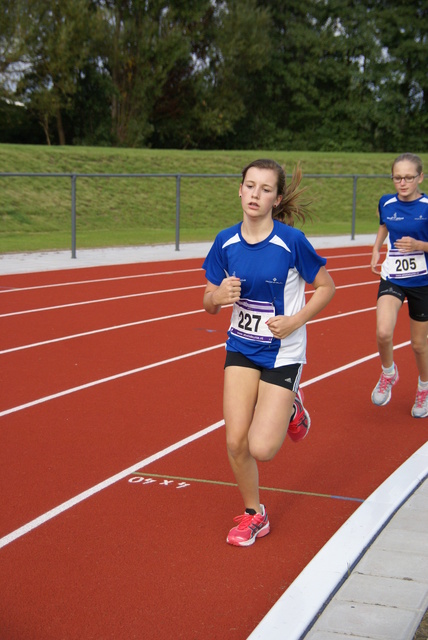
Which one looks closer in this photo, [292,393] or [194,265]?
[292,393]

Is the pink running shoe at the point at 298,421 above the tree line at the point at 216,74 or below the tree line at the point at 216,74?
below

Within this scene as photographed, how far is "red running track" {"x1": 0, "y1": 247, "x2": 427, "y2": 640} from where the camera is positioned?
376 centimetres

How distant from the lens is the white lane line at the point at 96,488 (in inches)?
176

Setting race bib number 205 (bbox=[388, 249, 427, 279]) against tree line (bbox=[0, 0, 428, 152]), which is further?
tree line (bbox=[0, 0, 428, 152])

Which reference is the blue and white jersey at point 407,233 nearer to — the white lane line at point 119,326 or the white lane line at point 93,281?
the white lane line at point 119,326

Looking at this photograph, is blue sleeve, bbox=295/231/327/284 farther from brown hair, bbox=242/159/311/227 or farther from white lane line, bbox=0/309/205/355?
white lane line, bbox=0/309/205/355

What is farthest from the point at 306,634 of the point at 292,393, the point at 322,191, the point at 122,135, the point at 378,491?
the point at 122,135

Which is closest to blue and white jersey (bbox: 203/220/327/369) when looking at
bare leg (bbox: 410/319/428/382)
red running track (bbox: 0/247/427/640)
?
red running track (bbox: 0/247/427/640)

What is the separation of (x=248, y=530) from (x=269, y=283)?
3.87 ft

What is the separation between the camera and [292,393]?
446cm

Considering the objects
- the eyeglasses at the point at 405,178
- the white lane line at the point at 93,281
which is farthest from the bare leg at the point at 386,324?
the white lane line at the point at 93,281

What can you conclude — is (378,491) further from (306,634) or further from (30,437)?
(30,437)

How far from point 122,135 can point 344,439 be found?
3889 centimetres

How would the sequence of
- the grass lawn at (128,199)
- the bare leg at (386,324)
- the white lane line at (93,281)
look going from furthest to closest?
the grass lawn at (128,199)
the white lane line at (93,281)
the bare leg at (386,324)
